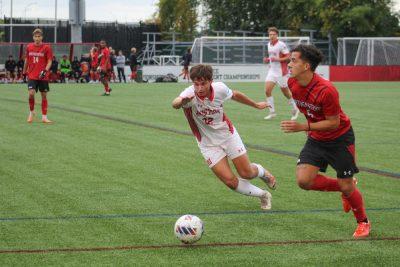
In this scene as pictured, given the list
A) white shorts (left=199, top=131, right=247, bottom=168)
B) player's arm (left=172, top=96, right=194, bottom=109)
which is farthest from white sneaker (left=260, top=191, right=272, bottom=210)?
player's arm (left=172, top=96, right=194, bottom=109)

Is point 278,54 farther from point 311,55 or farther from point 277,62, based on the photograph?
point 311,55

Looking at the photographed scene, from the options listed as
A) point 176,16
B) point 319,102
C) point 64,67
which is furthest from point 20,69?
point 319,102

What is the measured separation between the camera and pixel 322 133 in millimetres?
8352

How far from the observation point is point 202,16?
91500 mm

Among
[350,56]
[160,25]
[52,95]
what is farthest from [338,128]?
[160,25]

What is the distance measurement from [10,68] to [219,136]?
4316 centimetres

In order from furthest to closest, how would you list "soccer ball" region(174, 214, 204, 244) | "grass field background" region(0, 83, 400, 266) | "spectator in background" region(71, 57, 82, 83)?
"spectator in background" region(71, 57, 82, 83)
"soccer ball" region(174, 214, 204, 244)
"grass field background" region(0, 83, 400, 266)

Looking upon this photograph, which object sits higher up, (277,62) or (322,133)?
(277,62)

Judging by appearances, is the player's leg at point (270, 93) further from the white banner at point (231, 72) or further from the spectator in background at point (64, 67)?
the spectator in background at point (64, 67)

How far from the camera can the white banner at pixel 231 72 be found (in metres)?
51.5

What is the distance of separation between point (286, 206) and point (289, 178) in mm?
2170

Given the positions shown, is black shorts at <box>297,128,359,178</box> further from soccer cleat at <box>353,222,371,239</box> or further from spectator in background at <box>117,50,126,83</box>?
spectator in background at <box>117,50,126,83</box>

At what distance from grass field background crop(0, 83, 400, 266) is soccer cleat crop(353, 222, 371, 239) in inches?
2.9

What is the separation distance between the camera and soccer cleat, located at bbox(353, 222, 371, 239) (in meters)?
8.05
